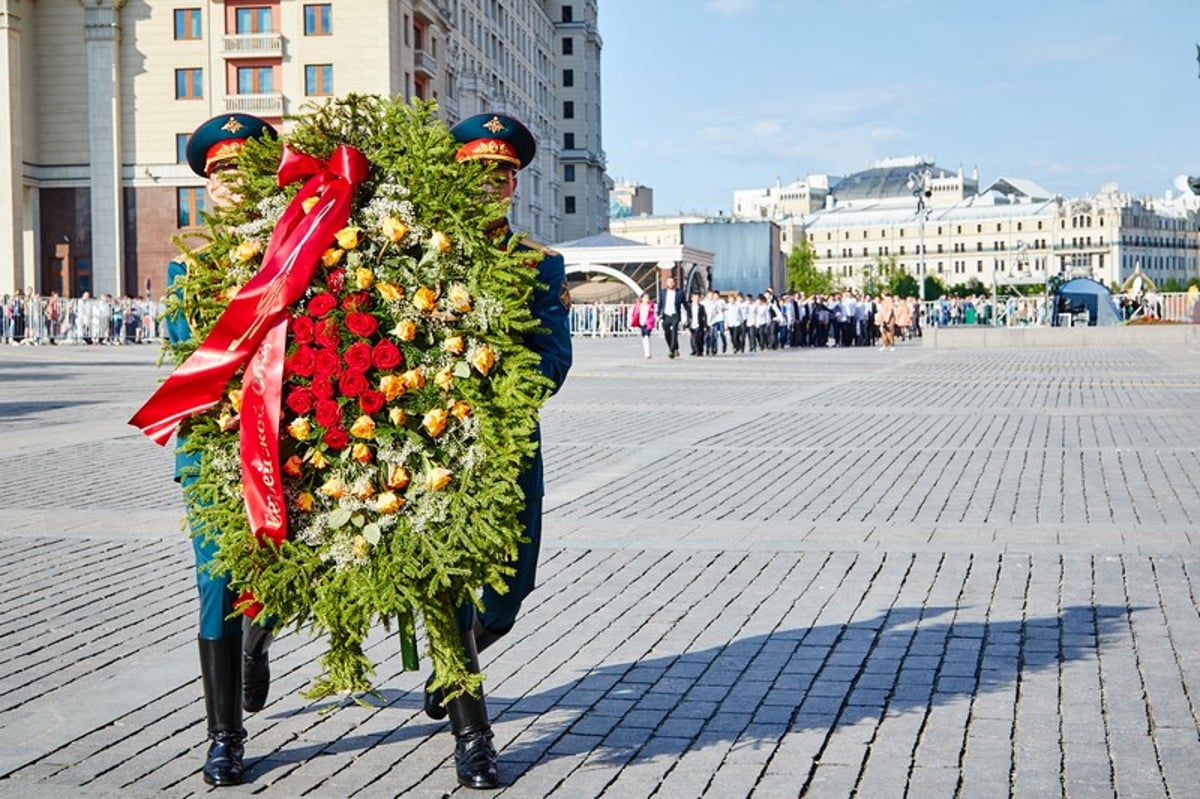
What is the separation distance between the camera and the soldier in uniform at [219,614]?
447 cm

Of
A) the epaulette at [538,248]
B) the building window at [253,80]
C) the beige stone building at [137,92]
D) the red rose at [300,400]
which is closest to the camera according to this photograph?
the red rose at [300,400]

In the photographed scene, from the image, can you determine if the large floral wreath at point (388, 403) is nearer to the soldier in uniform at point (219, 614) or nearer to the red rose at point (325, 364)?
the red rose at point (325, 364)

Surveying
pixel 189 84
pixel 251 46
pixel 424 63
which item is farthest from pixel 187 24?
pixel 424 63

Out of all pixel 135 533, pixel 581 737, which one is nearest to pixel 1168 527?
pixel 581 737

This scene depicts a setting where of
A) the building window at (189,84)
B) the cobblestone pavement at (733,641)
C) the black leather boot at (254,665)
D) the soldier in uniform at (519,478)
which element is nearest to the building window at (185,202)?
the building window at (189,84)

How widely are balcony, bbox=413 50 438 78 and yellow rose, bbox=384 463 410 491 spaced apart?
2691 inches

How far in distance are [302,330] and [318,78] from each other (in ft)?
208

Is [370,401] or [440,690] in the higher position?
[370,401]

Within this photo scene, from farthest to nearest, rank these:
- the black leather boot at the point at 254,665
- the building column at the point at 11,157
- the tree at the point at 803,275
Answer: the tree at the point at 803,275, the building column at the point at 11,157, the black leather boot at the point at 254,665

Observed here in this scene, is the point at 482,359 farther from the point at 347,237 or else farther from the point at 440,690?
the point at 440,690

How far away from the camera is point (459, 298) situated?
14.0 feet

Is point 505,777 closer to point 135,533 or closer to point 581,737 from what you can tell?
point 581,737

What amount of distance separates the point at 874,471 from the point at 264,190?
807 centimetres

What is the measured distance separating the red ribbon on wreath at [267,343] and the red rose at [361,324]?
15 centimetres
